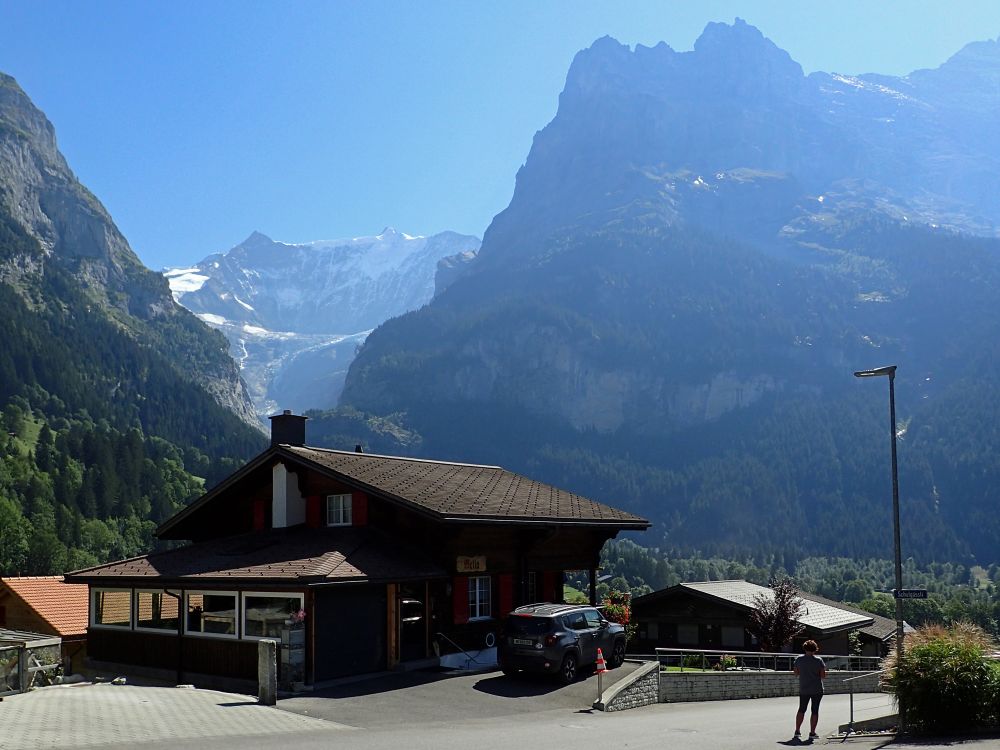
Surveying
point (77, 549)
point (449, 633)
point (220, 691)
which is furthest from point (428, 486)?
point (77, 549)

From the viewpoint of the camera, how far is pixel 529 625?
2306 centimetres

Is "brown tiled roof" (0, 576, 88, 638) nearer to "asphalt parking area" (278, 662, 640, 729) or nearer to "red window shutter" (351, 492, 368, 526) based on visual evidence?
"red window shutter" (351, 492, 368, 526)

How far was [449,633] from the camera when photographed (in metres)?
26.2

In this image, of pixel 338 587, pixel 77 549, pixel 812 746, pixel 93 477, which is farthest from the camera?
pixel 93 477

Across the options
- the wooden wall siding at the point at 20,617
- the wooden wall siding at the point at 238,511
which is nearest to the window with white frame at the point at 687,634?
the wooden wall siding at the point at 238,511

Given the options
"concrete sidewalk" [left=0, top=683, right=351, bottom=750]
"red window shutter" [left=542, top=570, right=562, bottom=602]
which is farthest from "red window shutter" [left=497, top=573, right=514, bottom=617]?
"concrete sidewalk" [left=0, top=683, right=351, bottom=750]

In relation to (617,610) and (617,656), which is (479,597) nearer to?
(617,656)

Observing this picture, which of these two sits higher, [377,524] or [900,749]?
[377,524]

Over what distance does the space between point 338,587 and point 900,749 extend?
12450 millimetres

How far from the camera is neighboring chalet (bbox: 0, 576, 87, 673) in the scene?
41656mm

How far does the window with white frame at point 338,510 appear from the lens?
92.7ft

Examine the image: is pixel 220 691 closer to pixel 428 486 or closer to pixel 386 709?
pixel 386 709

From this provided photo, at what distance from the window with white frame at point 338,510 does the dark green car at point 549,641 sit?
684cm

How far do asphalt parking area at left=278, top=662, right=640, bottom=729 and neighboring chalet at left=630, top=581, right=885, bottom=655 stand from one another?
23.4 metres
